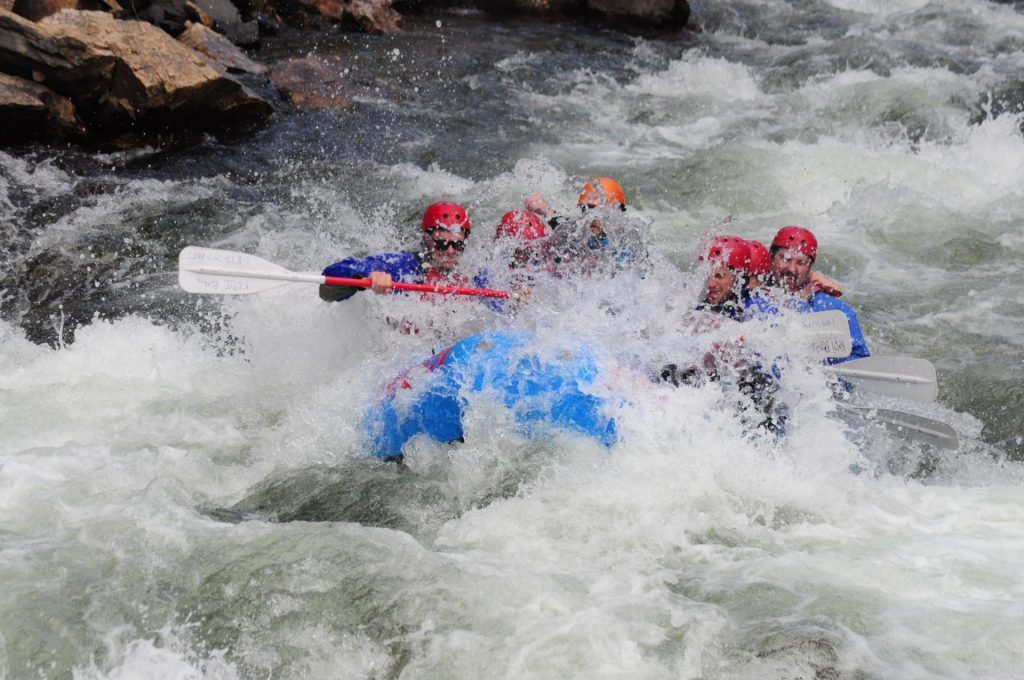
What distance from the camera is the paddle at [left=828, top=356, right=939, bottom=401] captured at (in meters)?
4.98

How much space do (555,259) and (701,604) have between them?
250cm

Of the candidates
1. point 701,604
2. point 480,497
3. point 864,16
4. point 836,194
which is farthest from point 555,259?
point 864,16

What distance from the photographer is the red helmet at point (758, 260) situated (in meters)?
5.30

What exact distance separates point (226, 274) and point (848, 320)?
10.5 feet

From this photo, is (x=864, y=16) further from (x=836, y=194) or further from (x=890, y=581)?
(x=890, y=581)

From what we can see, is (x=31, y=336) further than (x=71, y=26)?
No

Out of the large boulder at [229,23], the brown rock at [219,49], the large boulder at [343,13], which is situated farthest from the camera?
the large boulder at [343,13]

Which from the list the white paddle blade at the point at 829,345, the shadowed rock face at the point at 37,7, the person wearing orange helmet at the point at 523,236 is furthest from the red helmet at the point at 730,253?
the shadowed rock face at the point at 37,7

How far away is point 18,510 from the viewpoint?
404 centimetres

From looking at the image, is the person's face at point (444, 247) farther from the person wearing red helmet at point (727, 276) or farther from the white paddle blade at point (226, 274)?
the person wearing red helmet at point (727, 276)

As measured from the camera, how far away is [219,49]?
10305mm

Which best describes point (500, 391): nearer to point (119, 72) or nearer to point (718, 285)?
point (718, 285)

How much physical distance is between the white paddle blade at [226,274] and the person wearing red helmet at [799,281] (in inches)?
95.9

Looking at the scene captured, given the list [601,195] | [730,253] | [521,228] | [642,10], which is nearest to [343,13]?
[642,10]
